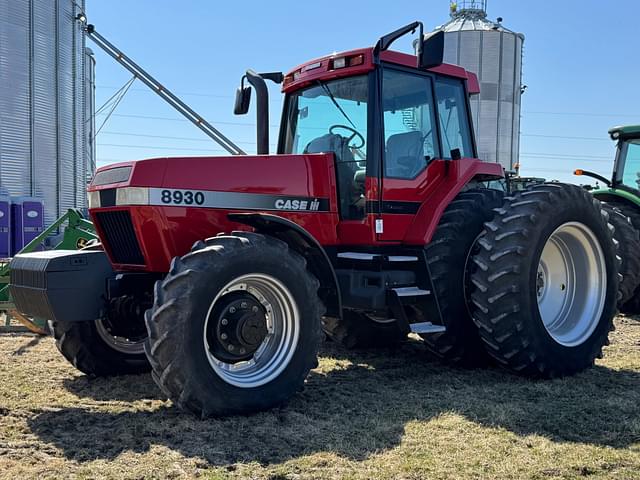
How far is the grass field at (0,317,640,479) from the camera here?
363 cm

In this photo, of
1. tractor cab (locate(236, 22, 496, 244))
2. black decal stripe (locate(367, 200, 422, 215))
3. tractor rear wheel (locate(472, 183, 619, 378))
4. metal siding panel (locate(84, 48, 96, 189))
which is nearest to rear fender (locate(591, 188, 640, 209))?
tractor rear wheel (locate(472, 183, 619, 378))

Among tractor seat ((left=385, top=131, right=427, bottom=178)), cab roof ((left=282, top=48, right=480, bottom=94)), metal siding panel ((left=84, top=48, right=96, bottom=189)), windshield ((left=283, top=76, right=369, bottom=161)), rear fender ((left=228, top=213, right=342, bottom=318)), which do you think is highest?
metal siding panel ((left=84, top=48, right=96, bottom=189))

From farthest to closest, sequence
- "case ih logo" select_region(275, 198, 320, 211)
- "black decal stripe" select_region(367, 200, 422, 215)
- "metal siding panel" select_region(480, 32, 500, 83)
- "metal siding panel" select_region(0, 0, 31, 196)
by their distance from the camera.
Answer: "metal siding panel" select_region(480, 32, 500, 83) < "metal siding panel" select_region(0, 0, 31, 196) < "black decal stripe" select_region(367, 200, 422, 215) < "case ih logo" select_region(275, 198, 320, 211)

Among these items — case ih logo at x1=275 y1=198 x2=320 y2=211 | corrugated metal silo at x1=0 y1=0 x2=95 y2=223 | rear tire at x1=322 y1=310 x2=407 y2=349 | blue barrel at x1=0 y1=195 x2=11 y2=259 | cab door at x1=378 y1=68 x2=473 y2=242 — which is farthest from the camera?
corrugated metal silo at x1=0 y1=0 x2=95 y2=223

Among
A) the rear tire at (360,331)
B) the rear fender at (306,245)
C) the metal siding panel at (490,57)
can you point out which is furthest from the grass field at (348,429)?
the metal siding panel at (490,57)

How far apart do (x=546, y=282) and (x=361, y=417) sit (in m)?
2.63

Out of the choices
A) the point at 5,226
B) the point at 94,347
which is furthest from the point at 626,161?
the point at 5,226

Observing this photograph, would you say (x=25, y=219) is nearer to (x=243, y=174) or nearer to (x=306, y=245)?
(x=243, y=174)

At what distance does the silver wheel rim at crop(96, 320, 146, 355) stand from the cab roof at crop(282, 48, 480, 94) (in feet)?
8.94

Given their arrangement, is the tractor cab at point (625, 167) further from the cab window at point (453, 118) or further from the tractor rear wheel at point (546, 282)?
the cab window at point (453, 118)

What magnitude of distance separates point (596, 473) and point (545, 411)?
3.77ft

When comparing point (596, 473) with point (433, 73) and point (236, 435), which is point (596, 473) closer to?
point (236, 435)

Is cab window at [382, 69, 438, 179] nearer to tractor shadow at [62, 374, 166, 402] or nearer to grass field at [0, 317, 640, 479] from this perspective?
grass field at [0, 317, 640, 479]

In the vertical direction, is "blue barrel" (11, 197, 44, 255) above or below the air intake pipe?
below
